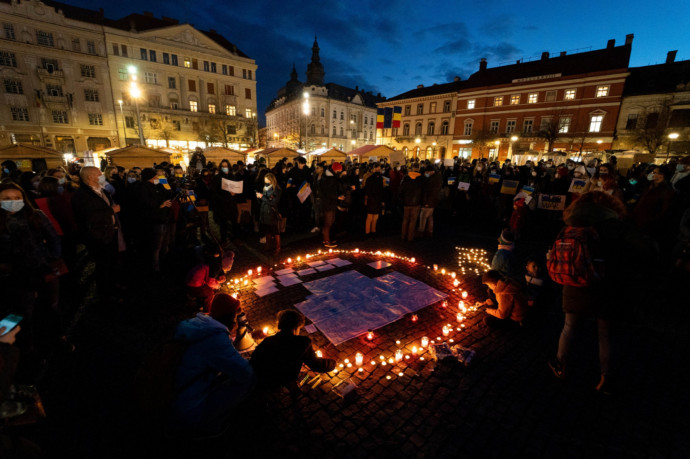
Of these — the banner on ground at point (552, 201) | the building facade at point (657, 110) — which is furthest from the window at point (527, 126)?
the banner on ground at point (552, 201)

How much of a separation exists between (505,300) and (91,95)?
53733mm

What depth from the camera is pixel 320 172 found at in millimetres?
8547

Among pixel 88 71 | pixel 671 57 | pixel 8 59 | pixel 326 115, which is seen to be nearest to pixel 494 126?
pixel 671 57

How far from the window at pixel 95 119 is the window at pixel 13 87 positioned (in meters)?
6.49

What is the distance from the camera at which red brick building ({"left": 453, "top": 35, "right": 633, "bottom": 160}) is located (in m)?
34.7

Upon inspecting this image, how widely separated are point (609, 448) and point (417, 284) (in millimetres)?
3473

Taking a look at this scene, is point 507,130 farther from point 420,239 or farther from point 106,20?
point 106,20

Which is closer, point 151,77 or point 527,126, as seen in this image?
point 527,126

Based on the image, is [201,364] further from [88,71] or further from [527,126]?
[88,71]

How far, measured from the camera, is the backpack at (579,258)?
2.91m

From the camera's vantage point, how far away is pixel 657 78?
33.6m

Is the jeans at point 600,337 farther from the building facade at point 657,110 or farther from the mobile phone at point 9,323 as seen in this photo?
the building facade at point 657,110

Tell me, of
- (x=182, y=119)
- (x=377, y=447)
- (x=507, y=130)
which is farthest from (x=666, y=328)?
(x=182, y=119)

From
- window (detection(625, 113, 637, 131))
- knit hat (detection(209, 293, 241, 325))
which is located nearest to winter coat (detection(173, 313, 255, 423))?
knit hat (detection(209, 293, 241, 325))
